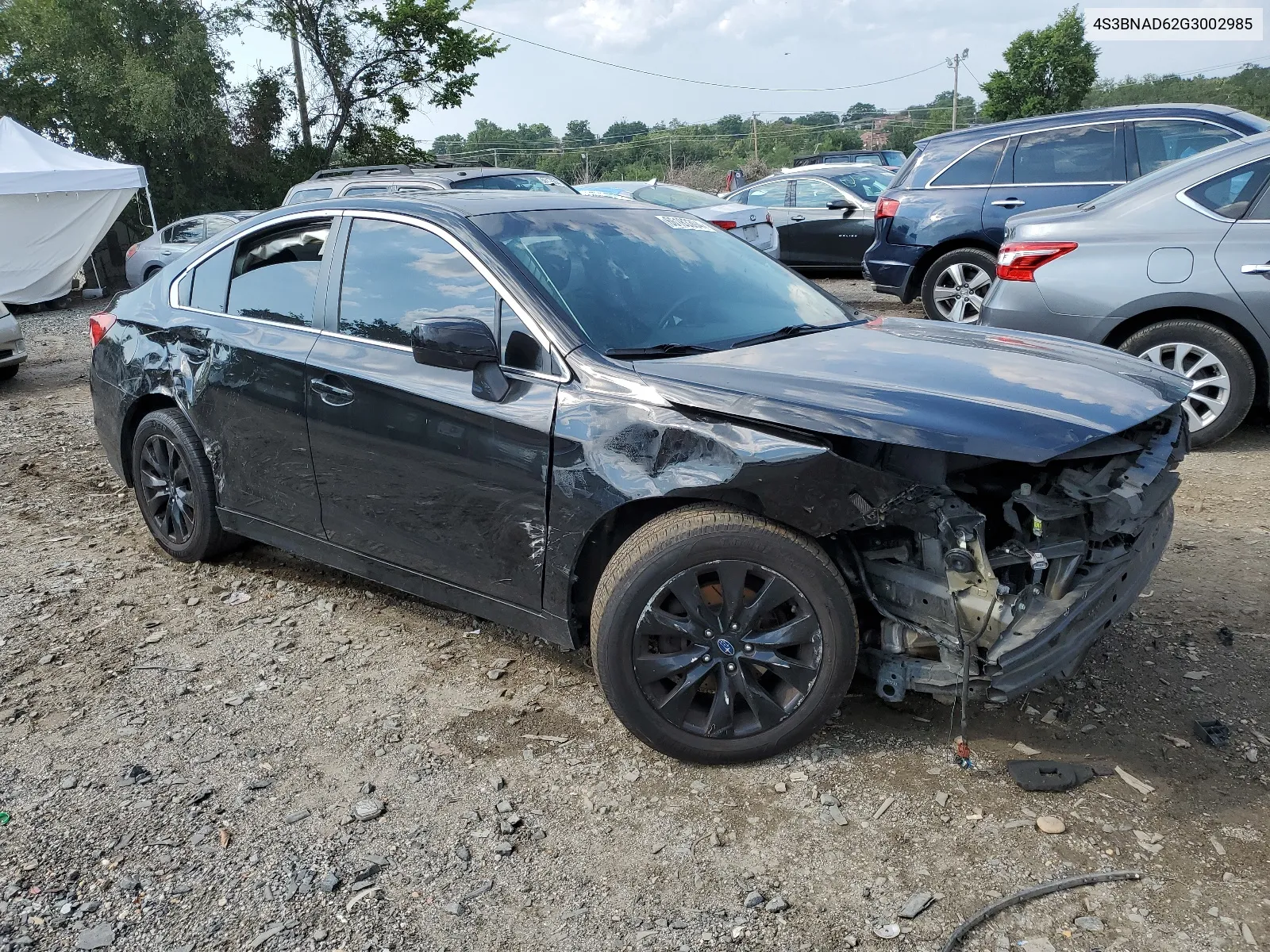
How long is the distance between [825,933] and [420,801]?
48.4 inches

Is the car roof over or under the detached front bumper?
over

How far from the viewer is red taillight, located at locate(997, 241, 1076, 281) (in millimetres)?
5956

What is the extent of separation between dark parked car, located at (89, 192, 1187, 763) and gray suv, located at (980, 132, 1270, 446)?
244 cm

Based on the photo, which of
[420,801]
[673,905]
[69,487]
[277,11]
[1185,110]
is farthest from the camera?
[277,11]

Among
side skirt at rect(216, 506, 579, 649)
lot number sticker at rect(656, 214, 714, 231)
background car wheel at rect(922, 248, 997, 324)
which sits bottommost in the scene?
side skirt at rect(216, 506, 579, 649)

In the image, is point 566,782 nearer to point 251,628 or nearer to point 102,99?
point 251,628

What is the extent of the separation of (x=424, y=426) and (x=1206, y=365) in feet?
14.8

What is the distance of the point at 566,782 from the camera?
307cm

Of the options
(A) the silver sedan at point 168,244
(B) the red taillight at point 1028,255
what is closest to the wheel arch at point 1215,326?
(B) the red taillight at point 1028,255

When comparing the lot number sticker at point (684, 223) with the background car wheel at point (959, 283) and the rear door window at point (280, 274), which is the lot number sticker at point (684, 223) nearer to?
the rear door window at point (280, 274)

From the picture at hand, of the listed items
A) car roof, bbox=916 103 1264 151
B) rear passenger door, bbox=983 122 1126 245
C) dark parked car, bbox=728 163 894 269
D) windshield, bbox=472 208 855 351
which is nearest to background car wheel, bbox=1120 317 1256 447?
windshield, bbox=472 208 855 351

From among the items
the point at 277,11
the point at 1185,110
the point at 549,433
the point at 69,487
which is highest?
the point at 277,11

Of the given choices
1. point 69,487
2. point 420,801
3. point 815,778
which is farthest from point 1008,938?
point 69,487

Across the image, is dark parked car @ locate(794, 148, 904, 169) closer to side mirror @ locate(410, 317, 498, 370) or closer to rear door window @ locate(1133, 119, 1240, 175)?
rear door window @ locate(1133, 119, 1240, 175)
